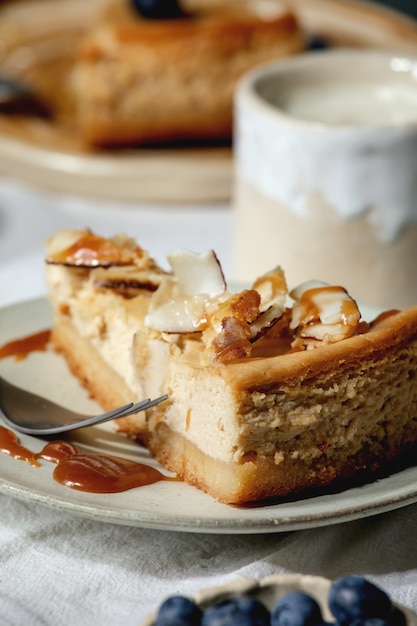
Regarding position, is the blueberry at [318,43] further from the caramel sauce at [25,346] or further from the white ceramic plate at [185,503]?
the white ceramic plate at [185,503]

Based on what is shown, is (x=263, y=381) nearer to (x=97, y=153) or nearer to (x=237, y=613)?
(x=237, y=613)

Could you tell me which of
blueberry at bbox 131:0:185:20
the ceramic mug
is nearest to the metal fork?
the ceramic mug

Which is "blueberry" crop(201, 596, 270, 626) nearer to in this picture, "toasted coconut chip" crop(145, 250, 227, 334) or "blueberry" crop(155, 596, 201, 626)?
"blueberry" crop(155, 596, 201, 626)

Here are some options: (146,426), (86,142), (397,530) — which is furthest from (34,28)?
(397,530)

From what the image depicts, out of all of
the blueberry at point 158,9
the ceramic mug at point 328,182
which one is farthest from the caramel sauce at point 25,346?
the blueberry at point 158,9

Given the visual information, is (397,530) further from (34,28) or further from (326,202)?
(34,28)

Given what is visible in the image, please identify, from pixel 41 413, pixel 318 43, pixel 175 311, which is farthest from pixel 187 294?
pixel 318 43
